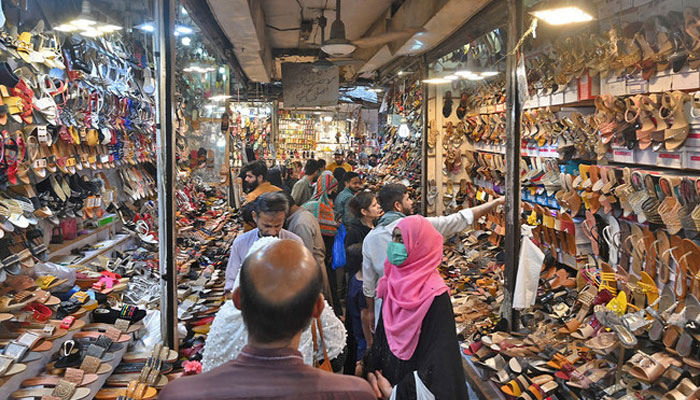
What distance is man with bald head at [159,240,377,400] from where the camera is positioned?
99 cm

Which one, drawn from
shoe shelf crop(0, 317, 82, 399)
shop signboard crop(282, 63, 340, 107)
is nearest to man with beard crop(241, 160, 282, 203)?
shoe shelf crop(0, 317, 82, 399)

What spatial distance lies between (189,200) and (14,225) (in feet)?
14.9

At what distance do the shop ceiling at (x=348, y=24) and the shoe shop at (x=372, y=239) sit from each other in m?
0.07

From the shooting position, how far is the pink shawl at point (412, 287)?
204cm

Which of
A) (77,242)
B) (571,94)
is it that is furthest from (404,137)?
(77,242)

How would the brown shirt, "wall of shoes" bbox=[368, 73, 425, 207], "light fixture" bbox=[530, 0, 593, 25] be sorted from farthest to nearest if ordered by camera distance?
"wall of shoes" bbox=[368, 73, 425, 207] → "light fixture" bbox=[530, 0, 593, 25] → the brown shirt

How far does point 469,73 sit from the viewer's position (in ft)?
19.0

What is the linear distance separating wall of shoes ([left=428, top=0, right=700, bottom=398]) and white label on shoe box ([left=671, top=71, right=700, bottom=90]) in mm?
11

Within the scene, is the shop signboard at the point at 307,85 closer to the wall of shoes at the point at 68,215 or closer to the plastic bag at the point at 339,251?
the wall of shoes at the point at 68,215

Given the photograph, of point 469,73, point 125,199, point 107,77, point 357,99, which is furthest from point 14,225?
point 357,99

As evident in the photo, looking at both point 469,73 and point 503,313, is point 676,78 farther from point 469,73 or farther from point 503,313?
point 469,73

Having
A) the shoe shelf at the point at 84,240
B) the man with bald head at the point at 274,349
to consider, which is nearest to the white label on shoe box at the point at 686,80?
the man with bald head at the point at 274,349

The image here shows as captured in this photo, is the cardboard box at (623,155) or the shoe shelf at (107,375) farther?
the cardboard box at (623,155)

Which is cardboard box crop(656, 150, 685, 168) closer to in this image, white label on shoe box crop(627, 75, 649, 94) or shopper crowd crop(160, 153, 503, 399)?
white label on shoe box crop(627, 75, 649, 94)
